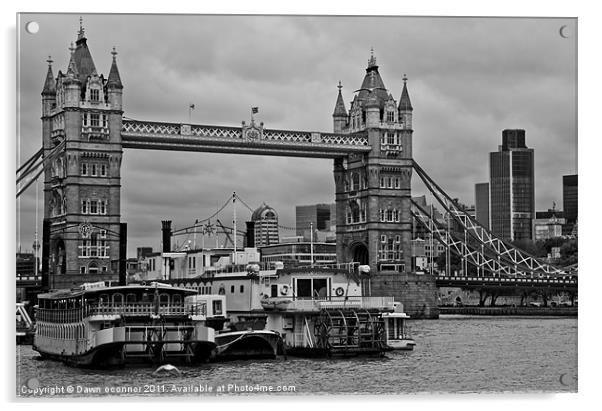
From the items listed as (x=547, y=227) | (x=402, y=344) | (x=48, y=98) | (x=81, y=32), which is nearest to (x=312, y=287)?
(x=402, y=344)

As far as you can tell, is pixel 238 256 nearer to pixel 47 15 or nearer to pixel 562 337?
pixel 562 337

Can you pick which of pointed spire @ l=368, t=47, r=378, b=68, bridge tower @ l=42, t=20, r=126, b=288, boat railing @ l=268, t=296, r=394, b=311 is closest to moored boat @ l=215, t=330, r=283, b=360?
boat railing @ l=268, t=296, r=394, b=311

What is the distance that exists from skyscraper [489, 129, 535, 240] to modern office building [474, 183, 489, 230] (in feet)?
1.23

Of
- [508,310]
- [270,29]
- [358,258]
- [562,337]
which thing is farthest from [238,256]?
[508,310]

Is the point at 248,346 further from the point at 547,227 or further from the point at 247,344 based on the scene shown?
the point at 547,227

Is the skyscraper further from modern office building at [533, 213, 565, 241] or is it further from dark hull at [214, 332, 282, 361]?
dark hull at [214, 332, 282, 361]

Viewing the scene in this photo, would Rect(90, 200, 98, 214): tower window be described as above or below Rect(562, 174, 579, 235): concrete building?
above

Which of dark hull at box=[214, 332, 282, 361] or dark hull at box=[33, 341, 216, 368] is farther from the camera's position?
dark hull at box=[214, 332, 282, 361]

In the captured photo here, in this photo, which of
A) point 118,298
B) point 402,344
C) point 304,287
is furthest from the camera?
point 304,287

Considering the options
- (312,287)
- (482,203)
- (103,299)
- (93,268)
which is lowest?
(103,299)

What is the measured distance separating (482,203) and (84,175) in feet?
108

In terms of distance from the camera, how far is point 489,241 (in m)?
93.4

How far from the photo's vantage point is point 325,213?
115 metres

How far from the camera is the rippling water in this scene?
36344 millimetres
